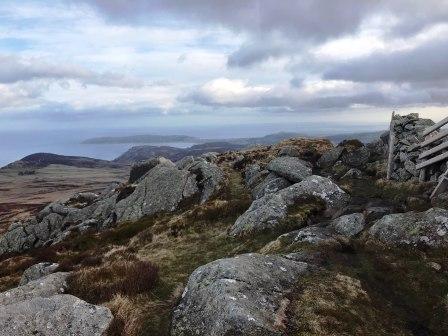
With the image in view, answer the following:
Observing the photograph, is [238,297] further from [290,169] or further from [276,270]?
[290,169]

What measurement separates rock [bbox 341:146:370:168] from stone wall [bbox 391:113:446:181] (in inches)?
248

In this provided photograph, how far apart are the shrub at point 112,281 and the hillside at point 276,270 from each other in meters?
0.05

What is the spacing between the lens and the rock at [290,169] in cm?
3438

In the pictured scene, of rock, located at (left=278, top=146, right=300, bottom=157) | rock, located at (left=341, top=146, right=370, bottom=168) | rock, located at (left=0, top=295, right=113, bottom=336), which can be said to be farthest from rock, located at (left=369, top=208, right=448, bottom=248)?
rock, located at (left=278, top=146, right=300, bottom=157)

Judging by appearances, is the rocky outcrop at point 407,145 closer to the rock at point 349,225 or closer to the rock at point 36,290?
the rock at point 349,225

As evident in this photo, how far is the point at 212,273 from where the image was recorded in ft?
44.1

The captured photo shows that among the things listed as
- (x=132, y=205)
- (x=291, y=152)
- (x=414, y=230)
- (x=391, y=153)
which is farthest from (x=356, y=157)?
(x=414, y=230)

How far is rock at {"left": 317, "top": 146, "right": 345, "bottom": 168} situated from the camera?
4128 centimetres

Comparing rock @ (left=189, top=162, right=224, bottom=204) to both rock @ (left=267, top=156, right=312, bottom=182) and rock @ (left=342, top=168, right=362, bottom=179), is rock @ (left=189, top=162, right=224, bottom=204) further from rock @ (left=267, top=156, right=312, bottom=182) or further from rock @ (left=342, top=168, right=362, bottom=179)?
rock @ (left=342, top=168, right=362, bottom=179)

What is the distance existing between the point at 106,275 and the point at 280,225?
10.1 m

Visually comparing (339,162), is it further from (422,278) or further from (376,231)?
(422,278)

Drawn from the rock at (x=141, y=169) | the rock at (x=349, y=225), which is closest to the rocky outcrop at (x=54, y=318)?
the rock at (x=349, y=225)

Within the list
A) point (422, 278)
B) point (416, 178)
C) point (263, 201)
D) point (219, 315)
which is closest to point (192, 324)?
point (219, 315)

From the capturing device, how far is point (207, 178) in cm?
4247
